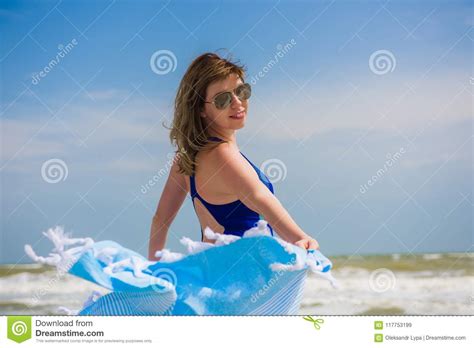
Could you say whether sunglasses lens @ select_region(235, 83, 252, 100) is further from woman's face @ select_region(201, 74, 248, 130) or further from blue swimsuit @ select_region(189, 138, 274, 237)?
blue swimsuit @ select_region(189, 138, 274, 237)

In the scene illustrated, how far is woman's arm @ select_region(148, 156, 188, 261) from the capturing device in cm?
415

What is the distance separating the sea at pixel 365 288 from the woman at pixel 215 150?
3.68 meters

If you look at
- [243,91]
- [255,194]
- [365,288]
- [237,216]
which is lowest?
[365,288]

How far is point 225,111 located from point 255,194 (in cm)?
55

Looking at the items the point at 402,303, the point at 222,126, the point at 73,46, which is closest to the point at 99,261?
the point at 222,126

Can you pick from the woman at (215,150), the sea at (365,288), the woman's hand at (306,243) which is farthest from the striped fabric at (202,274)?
the sea at (365,288)

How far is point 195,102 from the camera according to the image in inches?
156

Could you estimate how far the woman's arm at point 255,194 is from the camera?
11.7ft

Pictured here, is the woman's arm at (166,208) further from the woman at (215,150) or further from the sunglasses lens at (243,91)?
the sunglasses lens at (243,91)

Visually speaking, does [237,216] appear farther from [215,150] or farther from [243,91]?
[243,91]

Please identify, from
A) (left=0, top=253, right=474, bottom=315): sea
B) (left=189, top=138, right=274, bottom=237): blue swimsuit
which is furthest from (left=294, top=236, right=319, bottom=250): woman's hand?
(left=0, top=253, right=474, bottom=315): sea

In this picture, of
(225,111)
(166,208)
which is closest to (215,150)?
(225,111)
